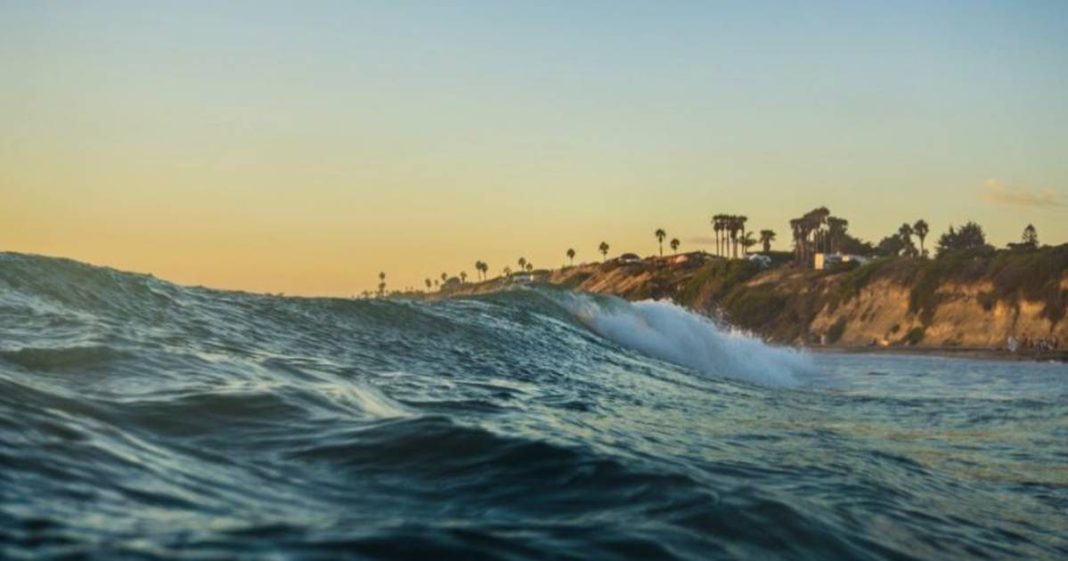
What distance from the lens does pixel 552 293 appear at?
28.2 metres

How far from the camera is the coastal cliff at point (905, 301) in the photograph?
73.9 m

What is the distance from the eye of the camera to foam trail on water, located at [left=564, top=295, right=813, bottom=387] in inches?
910

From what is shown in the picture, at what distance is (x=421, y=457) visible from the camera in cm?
555

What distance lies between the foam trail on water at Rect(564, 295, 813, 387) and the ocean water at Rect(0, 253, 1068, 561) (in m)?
9.99

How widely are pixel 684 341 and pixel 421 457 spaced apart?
20.6m

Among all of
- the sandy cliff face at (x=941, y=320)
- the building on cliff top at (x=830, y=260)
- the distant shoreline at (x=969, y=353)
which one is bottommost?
the distant shoreline at (x=969, y=353)

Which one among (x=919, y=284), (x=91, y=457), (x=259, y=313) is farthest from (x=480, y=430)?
(x=919, y=284)

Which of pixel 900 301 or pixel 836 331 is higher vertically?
pixel 900 301

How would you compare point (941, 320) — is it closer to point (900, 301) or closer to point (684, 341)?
point (900, 301)

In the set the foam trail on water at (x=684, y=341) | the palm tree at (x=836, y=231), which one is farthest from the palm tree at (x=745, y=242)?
the foam trail on water at (x=684, y=341)

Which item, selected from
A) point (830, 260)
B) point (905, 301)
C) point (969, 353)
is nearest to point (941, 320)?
point (905, 301)

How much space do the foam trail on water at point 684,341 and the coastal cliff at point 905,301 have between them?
43.2 metres

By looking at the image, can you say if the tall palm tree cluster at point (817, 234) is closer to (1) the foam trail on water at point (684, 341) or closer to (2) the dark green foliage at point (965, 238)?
(2) the dark green foliage at point (965, 238)

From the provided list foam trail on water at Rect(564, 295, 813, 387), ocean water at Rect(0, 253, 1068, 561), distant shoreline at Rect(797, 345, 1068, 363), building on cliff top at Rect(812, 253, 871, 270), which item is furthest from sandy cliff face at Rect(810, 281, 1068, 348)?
ocean water at Rect(0, 253, 1068, 561)
